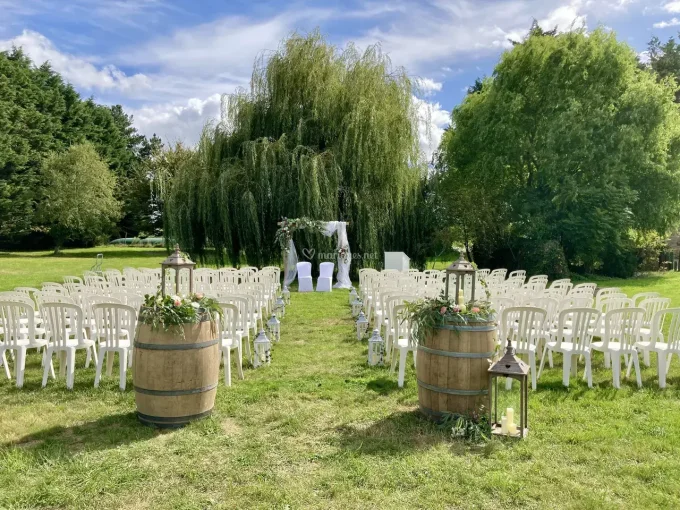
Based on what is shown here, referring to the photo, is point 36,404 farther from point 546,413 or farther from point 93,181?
point 93,181

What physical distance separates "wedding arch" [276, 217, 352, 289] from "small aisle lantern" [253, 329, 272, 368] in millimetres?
8241

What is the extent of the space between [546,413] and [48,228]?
111 ft

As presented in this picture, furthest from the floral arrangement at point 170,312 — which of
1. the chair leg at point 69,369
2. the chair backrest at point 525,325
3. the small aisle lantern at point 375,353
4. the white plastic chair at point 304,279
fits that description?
the white plastic chair at point 304,279

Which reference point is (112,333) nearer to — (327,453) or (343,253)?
(327,453)

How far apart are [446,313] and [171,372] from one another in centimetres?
207

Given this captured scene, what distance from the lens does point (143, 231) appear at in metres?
40.2

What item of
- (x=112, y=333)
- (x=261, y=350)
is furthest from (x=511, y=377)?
(x=112, y=333)

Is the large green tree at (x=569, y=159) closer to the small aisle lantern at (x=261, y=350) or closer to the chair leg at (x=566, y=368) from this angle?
the chair leg at (x=566, y=368)

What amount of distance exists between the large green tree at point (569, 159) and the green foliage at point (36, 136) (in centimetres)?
2592

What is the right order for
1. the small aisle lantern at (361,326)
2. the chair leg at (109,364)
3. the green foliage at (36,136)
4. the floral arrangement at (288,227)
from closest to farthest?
the chair leg at (109,364)
the small aisle lantern at (361,326)
the floral arrangement at (288,227)
the green foliage at (36,136)

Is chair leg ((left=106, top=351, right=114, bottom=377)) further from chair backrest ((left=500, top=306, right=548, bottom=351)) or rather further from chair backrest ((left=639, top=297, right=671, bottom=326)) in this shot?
chair backrest ((left=639, top=297, right=671, bottom=326))

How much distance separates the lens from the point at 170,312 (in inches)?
148

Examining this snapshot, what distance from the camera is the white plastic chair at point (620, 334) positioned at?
492 cm

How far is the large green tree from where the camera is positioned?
1652 centimetres
